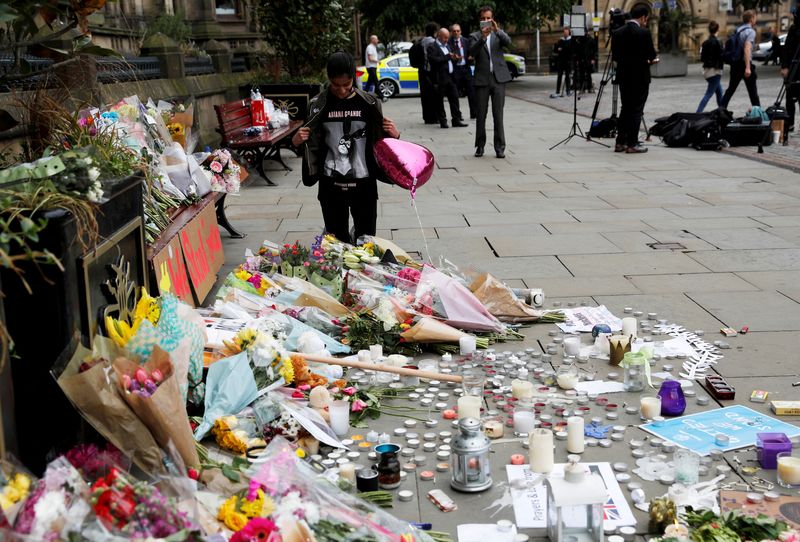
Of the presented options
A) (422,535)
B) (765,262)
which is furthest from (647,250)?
(422,535)

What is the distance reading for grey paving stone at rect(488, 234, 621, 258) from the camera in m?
7.89

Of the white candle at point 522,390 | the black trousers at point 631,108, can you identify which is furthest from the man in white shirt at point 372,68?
the white candle at point 522,390

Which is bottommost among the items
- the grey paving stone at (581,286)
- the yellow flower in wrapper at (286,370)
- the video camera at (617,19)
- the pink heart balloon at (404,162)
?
the grey paving stone at (581,286)

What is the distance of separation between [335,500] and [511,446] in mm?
1392

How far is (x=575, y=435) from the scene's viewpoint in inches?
159

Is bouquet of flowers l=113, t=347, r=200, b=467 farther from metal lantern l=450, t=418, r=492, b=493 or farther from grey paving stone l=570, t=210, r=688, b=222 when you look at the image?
grey paving stone l=570, t=210, r=688, b=222

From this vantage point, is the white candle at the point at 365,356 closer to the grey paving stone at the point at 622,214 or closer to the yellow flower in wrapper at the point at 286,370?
the yellow flower in wrapper at the point at 286,370

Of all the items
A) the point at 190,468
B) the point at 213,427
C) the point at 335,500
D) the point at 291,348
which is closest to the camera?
the point at 335,500

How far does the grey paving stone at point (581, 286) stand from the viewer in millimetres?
6609

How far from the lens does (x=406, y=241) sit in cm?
841

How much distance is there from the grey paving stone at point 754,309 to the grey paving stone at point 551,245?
1542mm

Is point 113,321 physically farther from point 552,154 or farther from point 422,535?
point 552,154

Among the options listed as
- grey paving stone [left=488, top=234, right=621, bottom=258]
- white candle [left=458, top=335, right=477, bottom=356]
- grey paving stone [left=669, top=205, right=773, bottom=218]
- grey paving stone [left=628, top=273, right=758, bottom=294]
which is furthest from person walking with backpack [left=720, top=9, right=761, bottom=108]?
white candle [left=458, top=335, right=477, bottom=356]

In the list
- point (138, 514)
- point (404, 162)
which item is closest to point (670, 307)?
point (404, 162)
